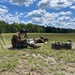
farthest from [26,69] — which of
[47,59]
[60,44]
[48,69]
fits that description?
[60,44]

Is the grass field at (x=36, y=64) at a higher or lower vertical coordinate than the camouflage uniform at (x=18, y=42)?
lower

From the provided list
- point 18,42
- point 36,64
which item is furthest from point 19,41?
point 36,64

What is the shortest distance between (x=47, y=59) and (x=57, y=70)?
151 centimetres

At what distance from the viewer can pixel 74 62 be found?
30.4ft

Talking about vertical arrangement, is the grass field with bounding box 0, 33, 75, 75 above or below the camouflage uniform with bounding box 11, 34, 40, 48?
below

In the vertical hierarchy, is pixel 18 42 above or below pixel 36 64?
above

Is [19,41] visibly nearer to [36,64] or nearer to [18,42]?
[18,42]

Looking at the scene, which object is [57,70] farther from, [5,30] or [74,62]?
[5,30]

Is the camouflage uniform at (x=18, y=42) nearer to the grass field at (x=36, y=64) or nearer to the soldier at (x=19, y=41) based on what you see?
the soldier at (x=19, y=41)

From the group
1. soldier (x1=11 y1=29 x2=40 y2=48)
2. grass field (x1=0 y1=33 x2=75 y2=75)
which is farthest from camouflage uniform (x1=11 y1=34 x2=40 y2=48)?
grass field (x1=0 y1=33 x2=75 y2=75)

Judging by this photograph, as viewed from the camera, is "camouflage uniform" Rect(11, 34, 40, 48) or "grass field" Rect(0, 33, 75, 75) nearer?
"grass field" Rect(0, 33, 75, 75)

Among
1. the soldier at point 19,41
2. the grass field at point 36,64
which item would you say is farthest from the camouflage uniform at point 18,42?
the grass field at point 36,64

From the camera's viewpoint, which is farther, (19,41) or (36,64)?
(19,41)

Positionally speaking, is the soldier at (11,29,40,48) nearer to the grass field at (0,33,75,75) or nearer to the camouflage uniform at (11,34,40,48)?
the camouflage uniform at (11,34,40,48)
